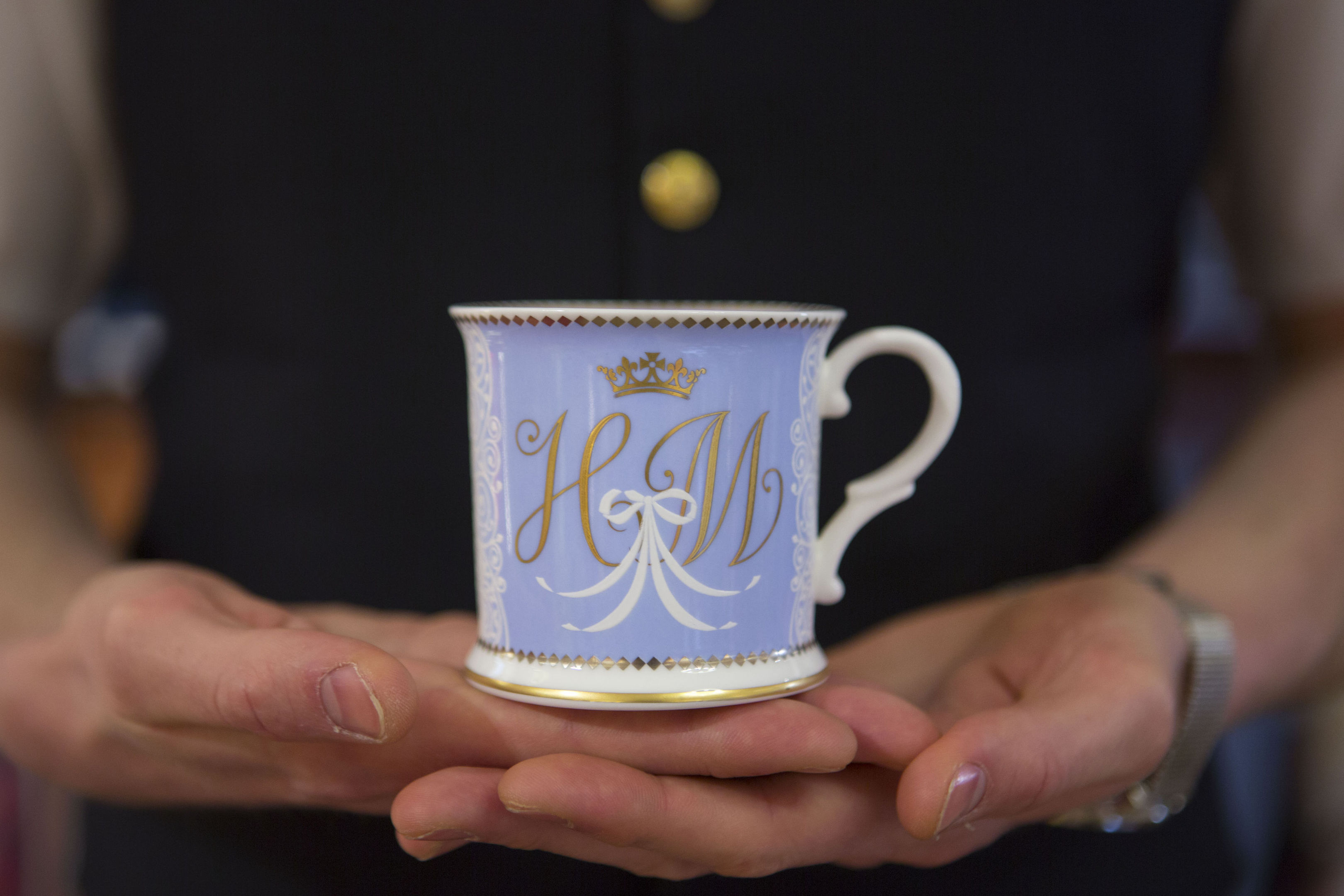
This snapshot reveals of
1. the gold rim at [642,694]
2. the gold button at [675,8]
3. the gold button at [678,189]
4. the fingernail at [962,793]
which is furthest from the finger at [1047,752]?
the gold button at [675,8]

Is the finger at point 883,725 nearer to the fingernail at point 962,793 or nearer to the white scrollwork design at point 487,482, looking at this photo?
the fingernail at point 962,793

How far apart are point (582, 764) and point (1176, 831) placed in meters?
1.00

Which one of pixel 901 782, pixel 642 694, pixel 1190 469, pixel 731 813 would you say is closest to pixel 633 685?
pixel 642 694

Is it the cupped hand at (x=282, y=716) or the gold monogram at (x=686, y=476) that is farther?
the gold monogram at (x=686, y=476)

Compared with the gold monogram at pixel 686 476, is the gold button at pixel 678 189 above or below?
above

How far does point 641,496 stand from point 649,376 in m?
0.10

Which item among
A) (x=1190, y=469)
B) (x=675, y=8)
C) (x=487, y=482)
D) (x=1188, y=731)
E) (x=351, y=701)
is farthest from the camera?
(x=1190, y=469)

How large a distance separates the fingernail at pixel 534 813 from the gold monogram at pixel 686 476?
21cm

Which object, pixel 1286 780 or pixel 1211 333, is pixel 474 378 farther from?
pixel 1286 780

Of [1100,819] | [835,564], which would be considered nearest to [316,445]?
[835,564]

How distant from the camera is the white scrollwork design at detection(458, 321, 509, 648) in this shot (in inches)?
37.7

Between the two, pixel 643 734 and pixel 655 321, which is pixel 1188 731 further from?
pixel 655 321

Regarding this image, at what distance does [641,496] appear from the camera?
906 millimetres

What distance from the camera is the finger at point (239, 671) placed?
773mm
